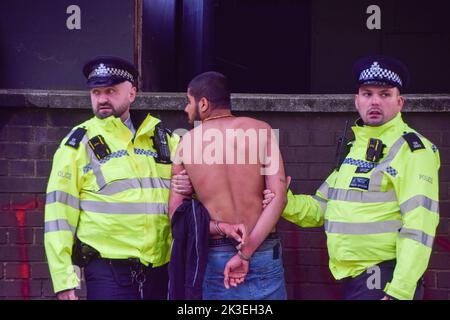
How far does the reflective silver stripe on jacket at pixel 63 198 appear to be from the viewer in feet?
14.7

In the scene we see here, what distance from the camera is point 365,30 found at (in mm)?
7121

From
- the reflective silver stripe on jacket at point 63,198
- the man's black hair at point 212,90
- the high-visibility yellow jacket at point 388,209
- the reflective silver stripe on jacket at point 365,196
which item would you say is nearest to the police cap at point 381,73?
the high-visibility yellow jacket at point 388,209

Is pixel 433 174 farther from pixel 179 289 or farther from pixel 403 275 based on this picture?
pixel 179 289

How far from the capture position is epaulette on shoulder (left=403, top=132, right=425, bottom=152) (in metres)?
4.23

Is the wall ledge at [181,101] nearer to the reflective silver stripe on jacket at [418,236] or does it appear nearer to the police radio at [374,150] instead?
the police radio at [374,150]

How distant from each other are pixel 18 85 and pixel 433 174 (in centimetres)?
358

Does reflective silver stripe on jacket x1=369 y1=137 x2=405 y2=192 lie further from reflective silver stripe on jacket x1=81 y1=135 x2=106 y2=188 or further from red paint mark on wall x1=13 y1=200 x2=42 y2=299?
red paint mark on wall x1=13 y1=200 x2=42 y2=299

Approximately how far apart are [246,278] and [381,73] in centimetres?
139

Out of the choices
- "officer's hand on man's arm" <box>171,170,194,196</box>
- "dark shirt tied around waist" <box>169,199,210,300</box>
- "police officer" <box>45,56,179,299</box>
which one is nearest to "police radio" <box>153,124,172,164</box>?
"police officer" <box>45,56,179,299</box>

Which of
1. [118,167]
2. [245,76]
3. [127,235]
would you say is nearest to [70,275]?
[127,235]

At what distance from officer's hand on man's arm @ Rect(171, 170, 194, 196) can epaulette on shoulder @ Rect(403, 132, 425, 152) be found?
1232 mm

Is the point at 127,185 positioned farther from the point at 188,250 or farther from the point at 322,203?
the point at 322,203

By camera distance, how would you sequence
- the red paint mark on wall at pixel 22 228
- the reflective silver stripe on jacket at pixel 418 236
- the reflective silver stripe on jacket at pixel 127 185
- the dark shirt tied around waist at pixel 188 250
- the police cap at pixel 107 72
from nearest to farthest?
the reflective silver stripe on jacket at pixel 418 236, the dark shirt tied around waist at pixel 188 250, the reflective silver stripe on jacket at pixel 127 185, the police cap at pixel 107 72, the red paint mark on wall at pixel 22 228
